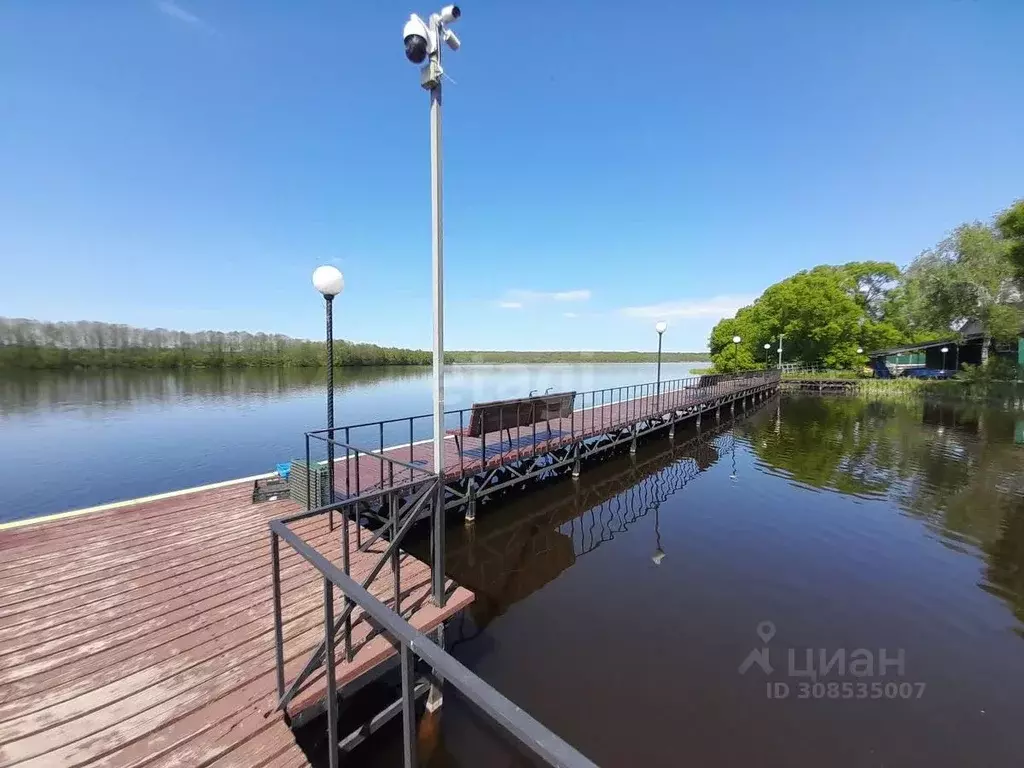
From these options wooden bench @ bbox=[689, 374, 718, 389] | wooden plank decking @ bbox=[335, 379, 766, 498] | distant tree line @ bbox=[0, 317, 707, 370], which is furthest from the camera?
A: distant tree line @ bbox=[0, 317, 707, 370]

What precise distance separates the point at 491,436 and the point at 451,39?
8956mm

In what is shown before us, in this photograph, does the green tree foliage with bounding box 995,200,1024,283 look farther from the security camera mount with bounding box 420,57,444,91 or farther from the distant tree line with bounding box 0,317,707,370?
the distant tree line with bounding box 0,317,707,370

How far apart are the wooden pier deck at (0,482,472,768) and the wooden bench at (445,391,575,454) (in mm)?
3487

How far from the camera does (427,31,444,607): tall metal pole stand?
152 inches

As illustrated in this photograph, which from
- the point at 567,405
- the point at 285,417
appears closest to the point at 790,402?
the point at 567,405

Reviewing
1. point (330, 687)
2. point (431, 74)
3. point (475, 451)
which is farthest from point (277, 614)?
point (475, 451)

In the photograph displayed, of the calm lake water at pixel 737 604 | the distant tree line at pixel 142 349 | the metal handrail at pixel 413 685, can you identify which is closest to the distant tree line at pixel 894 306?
the calm lake water at pixel 737 604

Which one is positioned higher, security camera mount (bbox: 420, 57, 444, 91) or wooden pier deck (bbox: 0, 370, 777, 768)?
security camera mount (bbox: 420, 57, 444, 91)

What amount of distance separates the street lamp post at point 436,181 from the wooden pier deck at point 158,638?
0.84 metres

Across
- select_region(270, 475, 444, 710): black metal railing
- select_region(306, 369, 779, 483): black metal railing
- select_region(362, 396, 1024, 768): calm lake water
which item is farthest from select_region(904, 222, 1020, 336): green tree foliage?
select_region(270, 475, 444, 710): black metal railing

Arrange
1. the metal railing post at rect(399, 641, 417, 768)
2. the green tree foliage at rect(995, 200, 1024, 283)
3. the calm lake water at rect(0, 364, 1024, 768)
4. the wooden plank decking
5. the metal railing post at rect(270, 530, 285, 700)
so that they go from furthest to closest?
the green tree foliage at rect(995, 200, 1024, 283)
the wooden plank decking
the calm lake water at rect(0, 364, 1024, 768)
the metal railing post at rect(270, 530, 285, 700)
the metal railing post at rect(399, 641, 417, 768)

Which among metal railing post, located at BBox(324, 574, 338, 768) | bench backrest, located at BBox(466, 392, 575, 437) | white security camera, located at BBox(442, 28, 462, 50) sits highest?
white security camera, located at BBox(442, 28, 462, 50)

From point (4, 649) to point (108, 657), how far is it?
83 cm

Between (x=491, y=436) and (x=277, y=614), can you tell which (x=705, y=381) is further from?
(x=277, y=614)
